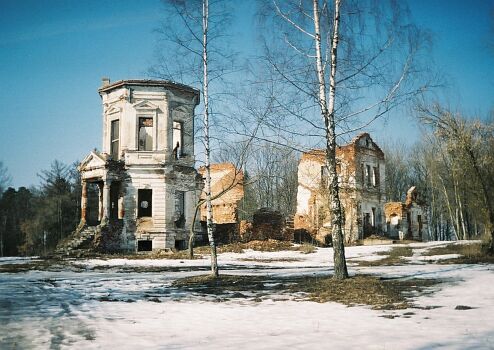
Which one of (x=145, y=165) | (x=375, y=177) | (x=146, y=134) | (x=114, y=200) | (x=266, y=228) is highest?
(x=146, y=134)

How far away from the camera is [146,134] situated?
96.7 ft

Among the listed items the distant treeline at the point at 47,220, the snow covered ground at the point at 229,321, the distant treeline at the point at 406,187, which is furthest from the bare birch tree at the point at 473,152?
the distant treeline at the point at 47,220

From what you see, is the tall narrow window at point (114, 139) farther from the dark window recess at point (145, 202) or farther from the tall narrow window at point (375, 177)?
the tall narrow window at point (375, 177)

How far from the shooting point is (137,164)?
2803 cm

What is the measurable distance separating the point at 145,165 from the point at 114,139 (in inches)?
131

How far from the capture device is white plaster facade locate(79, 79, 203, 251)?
1083 inches

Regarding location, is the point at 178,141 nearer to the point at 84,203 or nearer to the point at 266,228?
the point at 84,203

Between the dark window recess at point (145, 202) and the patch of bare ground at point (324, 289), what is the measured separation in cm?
1896

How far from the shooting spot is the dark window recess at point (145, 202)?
99.7 ft

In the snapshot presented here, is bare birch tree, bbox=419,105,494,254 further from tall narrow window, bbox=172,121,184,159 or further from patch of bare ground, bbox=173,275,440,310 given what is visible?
tall narrow window, bbox=172,121,184,159

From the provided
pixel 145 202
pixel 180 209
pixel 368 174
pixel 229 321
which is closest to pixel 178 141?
pixel 180 209

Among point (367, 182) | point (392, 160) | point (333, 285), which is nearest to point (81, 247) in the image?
point (333, 285)

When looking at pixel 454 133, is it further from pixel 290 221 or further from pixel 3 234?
pixel 3 234

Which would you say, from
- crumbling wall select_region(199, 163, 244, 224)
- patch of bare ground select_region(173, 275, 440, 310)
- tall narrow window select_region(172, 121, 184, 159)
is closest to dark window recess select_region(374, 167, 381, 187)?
crumbling wall select_region(199, 163, 244, 224)
